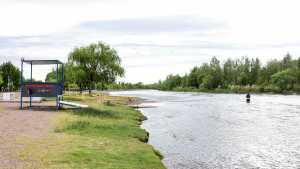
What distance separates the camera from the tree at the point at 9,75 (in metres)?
144

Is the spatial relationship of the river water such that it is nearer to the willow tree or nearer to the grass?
the grass

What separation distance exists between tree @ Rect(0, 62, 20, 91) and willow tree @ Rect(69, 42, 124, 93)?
58239 mm

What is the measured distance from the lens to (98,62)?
92.8 m

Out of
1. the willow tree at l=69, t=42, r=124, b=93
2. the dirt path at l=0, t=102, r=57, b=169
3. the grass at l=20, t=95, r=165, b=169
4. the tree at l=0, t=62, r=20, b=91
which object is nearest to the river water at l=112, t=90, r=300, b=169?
the grass at l=20, t=95, r=165, b=169

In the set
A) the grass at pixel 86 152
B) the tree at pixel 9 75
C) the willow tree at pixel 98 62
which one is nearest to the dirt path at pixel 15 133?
the grass at pixel 86 152

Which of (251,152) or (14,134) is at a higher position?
(14,134)

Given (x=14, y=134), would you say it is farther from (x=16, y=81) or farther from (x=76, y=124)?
(x=16, y=81)

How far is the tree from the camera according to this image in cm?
14438

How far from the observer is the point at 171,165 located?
23094mm

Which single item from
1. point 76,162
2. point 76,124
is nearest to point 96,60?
point 76,124

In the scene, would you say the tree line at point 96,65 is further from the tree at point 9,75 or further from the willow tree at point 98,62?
the tree at point 9,75

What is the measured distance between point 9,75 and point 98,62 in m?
65.1

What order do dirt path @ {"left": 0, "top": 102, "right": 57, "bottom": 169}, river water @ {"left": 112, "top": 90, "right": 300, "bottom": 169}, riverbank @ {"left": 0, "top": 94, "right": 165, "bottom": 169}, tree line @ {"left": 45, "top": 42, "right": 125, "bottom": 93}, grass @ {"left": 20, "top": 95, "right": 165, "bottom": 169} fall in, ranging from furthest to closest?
tree line @ {"left": 45, "top": 42, "right": 125, "bottom": 93}
river water @ {"left": 112, "top": 90, "right": 300, "bottom": 169}
grass @ {"left": 20, "top": 95, "right": 165, "bottom": 169}
riverbank @ {"left": 0, "top": 94, "right": 165, "bottom": 169}
dirt path @ {"left": 0, "top": 102, "right": 57, "bottom": 169}

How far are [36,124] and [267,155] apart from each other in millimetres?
16566
